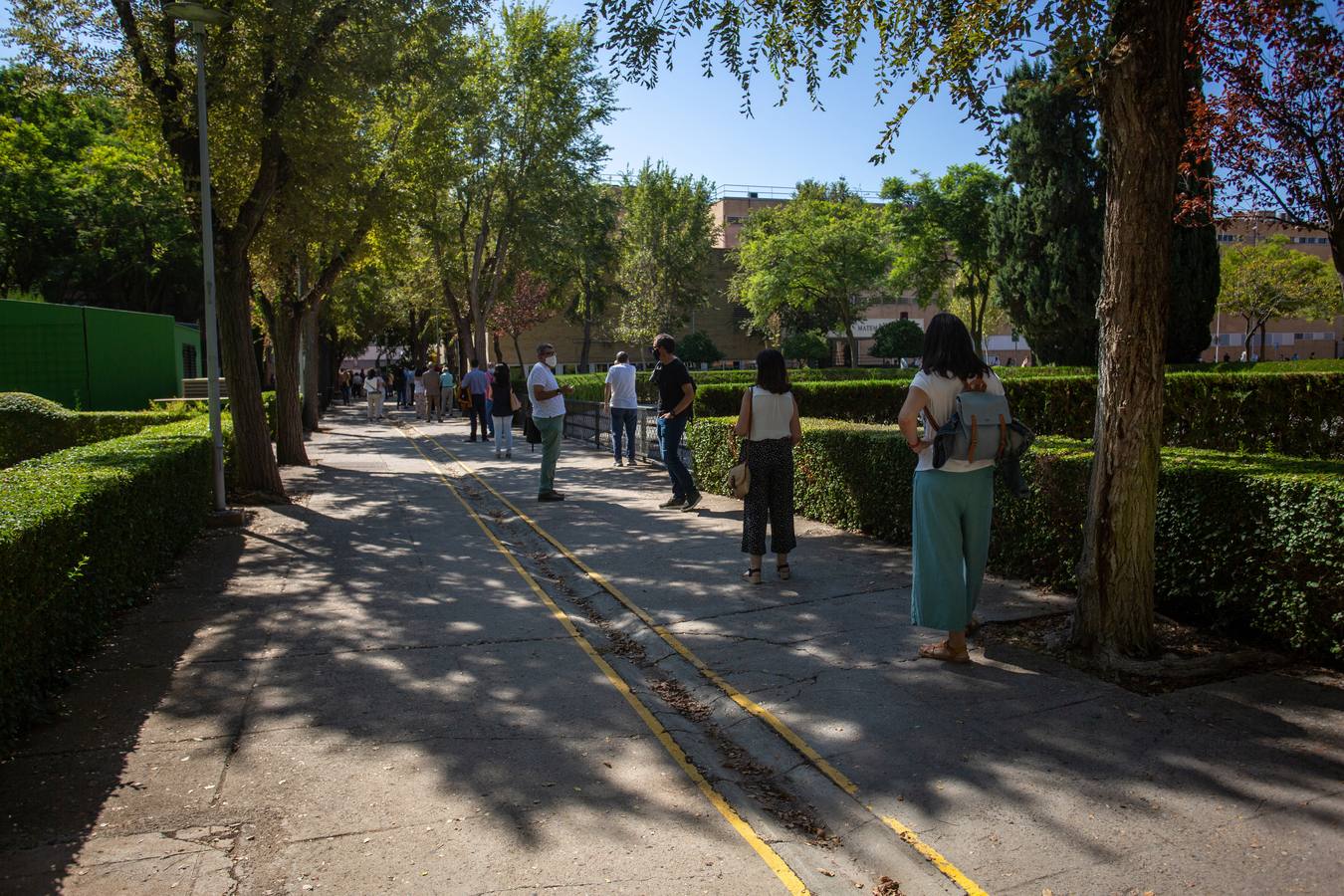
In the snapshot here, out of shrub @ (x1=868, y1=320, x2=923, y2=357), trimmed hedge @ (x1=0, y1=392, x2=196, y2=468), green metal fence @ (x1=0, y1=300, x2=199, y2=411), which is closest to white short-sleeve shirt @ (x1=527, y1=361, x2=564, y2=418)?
trimmed hedge @ (x1=0, y1=392, x2=196, y2=468)

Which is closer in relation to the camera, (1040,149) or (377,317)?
(1040,149)

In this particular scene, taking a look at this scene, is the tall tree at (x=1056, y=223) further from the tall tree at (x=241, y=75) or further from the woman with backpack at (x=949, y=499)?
the woman with backpack at (x=949, y=499)

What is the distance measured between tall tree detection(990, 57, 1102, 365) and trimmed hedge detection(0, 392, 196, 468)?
22520mm

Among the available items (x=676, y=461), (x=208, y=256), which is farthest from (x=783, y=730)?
(x=208, y=256)

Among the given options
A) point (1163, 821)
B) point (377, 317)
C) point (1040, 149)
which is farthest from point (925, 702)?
point (377, 317)

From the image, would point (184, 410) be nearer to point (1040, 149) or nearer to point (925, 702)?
point (925, 702)

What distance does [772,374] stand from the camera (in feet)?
23.8

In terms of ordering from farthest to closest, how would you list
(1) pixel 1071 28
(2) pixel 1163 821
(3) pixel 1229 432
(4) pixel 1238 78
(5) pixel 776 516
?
(4) pixel 1238 78
(3) pixel 1229 432
(5) pixel 776 516
(1) pixel 1071 28
(2) pixel 1163 821

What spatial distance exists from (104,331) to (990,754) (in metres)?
23.4

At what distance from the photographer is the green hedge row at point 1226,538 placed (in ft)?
15.6

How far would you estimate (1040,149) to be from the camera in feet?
88.7

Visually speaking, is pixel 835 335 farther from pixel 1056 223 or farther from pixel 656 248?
pixel 1056 223

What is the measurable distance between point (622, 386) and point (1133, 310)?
1103 centimetres

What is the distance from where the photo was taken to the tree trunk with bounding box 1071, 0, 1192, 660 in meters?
4.83
